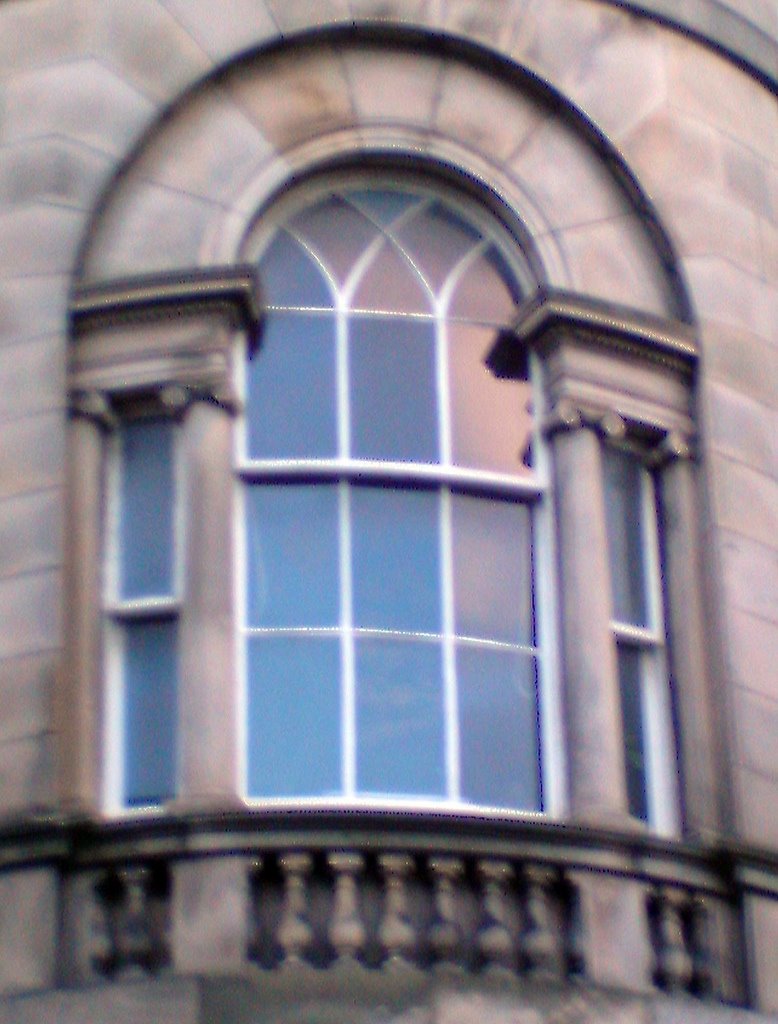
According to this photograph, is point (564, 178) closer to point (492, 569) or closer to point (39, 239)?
point (492, 569)

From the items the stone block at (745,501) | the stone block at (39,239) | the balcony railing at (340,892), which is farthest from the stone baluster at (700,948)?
the stone block at (39,239)

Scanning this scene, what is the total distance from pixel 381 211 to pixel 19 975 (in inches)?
194

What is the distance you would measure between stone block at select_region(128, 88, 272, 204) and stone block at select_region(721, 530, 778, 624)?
332 centimetres

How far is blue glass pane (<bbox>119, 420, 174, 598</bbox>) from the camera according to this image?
14141 mm

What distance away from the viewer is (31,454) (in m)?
14.1

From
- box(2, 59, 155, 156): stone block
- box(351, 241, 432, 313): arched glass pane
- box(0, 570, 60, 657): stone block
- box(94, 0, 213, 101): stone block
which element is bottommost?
box(0, 570, 60, 657): stone block

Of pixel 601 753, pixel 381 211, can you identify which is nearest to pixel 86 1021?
pixel 601 753

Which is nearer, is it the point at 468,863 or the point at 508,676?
the point at 468,863

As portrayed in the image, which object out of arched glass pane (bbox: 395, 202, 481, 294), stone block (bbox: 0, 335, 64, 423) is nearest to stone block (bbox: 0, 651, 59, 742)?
stone block (bbox: 0, 335, 64, 423)

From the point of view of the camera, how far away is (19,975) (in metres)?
12.8

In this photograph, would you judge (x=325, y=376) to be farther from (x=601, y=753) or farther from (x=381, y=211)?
(x=601, y=753)

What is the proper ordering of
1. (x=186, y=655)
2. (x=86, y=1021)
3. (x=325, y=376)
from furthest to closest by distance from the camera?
(x=325, y=376) < (x=186, y=655) < (x=86, y=1021)

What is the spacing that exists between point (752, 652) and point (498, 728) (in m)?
1.53

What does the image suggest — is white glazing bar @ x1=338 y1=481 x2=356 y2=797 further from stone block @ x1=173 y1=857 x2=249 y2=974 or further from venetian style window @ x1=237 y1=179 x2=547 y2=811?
stone block @ x1=173 y1=857 x2=249 y2=974
